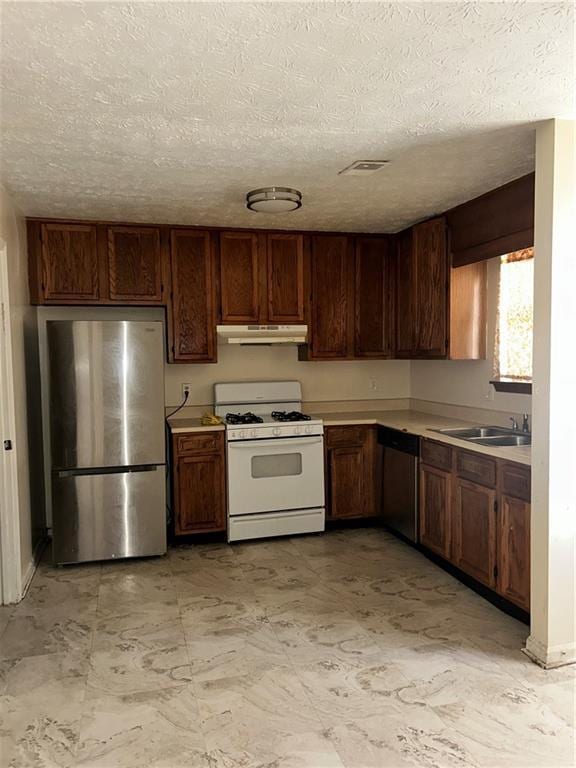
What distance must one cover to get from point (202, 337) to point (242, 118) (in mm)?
2219

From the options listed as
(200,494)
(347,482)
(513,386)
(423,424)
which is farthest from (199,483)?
(513,386)

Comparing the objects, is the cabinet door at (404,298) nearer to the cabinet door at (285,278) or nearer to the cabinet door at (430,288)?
the cabinet door at (430,288)

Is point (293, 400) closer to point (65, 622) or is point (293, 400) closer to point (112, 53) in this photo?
point (65, 622)

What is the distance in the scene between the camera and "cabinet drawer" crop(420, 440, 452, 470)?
3.53 m

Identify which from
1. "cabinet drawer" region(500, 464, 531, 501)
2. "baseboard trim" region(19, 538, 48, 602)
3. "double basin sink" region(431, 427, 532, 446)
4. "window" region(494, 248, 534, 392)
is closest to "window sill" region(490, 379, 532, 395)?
"window" region(494, 248, 534, 392)

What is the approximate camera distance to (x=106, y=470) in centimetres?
382

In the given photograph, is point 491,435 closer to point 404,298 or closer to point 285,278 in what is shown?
point 404,298

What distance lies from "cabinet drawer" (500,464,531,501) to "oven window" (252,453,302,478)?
1.70 meters

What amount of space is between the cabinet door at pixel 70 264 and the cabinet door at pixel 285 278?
4.27ft

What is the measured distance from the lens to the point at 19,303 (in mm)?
3602

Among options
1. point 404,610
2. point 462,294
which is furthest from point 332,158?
point 404,610

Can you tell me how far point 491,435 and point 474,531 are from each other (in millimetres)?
807

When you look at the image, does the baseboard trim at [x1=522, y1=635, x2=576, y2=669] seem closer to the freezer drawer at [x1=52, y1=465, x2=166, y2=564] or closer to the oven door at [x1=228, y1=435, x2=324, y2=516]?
the oven door at [x1=228, y1=435, x2=324, y2=516]

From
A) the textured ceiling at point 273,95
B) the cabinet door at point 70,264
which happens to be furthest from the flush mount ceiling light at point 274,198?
the cabinet door at point 70,264
